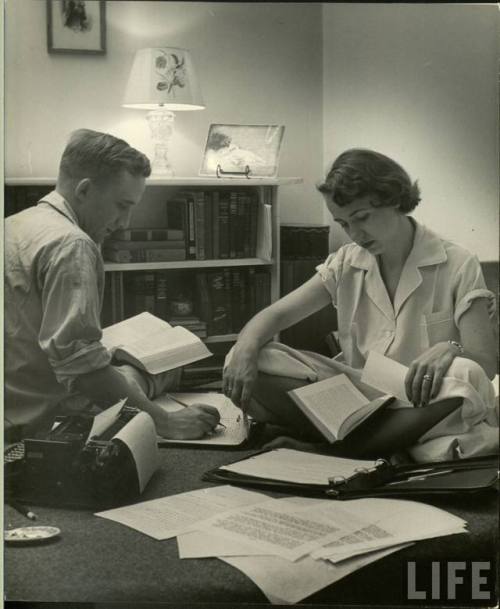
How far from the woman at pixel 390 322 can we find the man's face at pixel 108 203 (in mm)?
283

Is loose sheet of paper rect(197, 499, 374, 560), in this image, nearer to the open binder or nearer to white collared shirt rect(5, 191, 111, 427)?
the open binder

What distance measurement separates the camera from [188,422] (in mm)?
1381

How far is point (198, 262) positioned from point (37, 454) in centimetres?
42

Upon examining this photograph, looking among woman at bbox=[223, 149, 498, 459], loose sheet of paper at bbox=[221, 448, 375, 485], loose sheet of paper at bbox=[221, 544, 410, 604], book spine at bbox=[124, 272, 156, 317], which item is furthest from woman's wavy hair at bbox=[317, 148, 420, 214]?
loose sheet of paper at bbox=[221, 544, 410, 604]

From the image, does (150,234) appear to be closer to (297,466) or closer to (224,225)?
(224,225)

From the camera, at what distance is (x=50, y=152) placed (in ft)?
4.35

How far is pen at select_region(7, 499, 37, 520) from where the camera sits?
131cm

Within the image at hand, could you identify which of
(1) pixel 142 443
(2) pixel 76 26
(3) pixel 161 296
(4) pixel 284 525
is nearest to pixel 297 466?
(4) pixel 284 525

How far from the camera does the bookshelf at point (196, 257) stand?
134cm

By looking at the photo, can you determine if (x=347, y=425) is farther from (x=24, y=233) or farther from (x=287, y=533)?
(x=24, y=233)

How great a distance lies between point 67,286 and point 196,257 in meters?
0.22

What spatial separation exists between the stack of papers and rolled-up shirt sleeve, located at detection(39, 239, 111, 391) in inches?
9.9

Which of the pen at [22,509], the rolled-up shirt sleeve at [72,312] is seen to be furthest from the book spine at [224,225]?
the pen at [22,509]

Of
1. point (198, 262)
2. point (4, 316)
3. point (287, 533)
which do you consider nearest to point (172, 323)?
point (198, 262)
